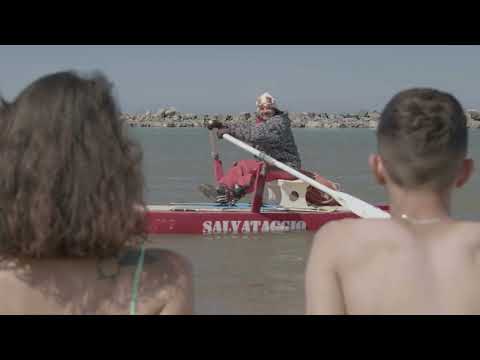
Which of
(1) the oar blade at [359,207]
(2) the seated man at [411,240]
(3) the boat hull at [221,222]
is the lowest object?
(3) the boat hull at [221,222]

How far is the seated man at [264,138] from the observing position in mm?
9344

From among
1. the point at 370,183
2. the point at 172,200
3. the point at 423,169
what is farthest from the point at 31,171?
the point at 370,183

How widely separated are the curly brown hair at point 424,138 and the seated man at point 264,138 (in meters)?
7.34

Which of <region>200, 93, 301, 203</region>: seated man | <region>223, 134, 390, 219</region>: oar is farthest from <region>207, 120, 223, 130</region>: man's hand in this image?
<region>223, 134, 390, 219</region>: oar

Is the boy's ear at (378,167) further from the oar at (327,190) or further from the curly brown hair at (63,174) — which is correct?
the oar at (327,190)

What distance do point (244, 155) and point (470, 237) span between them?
23.3 m

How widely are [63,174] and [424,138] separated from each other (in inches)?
34.5

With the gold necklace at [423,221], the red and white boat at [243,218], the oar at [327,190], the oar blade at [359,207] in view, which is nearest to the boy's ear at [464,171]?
the gold necklace at [423,221]

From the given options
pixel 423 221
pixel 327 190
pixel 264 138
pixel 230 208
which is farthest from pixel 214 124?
pixel 423 221

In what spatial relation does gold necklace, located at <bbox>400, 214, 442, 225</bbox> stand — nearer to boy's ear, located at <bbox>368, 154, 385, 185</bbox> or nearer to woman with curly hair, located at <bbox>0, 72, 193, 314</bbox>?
boy's ear, located at <bbox>368, 154, 385, 185</bbox>

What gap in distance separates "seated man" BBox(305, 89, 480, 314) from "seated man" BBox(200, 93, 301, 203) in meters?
7.33

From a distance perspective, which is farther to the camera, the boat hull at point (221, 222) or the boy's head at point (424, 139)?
the boat hull at point (221, 222)

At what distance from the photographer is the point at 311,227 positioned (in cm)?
949

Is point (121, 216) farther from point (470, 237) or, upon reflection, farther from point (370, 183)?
point (370, 183)
